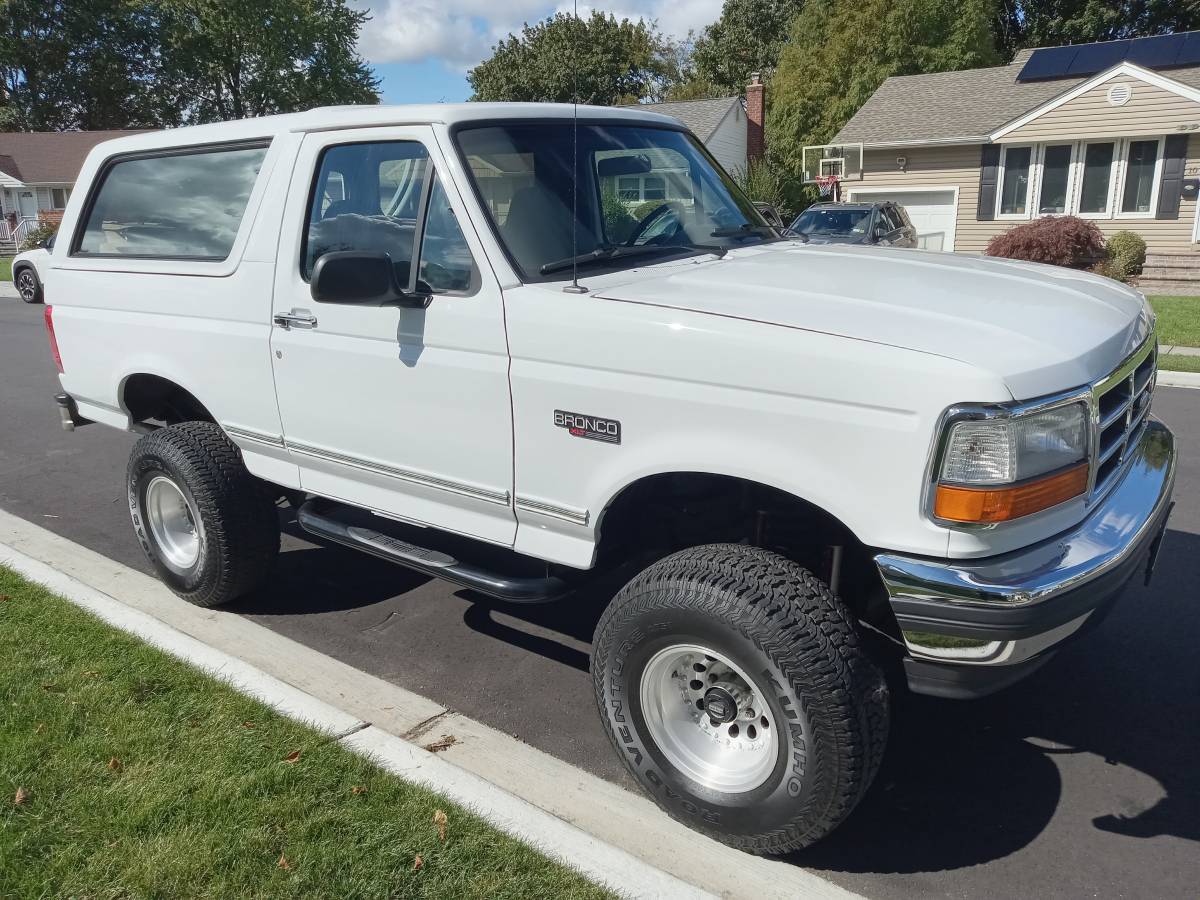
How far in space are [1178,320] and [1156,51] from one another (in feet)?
45.7

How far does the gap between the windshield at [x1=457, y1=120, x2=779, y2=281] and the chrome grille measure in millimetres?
1533

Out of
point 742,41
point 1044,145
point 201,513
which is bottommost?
point 201,513

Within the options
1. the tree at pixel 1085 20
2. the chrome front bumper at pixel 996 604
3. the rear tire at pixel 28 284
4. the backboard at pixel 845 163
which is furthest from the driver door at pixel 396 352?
the tree at pixel 1085 20

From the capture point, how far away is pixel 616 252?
11.8 feet

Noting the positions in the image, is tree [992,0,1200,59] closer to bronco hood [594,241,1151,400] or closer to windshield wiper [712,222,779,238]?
windshield wiper [712,222,779,238]

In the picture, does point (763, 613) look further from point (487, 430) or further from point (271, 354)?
point (271, 354)

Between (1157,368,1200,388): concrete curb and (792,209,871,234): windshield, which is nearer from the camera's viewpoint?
(1157,368,1200,388): concrete curb

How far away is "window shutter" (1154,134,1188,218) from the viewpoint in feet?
67.1

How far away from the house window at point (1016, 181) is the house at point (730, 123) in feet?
41.4

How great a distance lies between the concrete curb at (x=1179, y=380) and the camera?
9125 mm

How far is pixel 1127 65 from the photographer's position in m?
20.4

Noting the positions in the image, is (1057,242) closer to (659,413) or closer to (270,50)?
(659,413)

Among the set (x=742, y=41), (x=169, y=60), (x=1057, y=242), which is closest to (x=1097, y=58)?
(x=1057, y=242)

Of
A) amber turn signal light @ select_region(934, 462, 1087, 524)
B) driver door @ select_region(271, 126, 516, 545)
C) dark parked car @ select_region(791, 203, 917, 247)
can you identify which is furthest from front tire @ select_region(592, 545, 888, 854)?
dark parked car @ select_region(791, 203, 917, 247)
